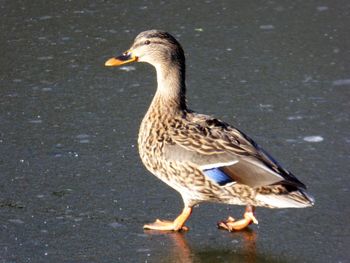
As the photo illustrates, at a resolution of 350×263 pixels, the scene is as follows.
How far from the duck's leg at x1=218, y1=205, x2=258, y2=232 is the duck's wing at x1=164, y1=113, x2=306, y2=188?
8.2 inches

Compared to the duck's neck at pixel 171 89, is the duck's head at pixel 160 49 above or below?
above

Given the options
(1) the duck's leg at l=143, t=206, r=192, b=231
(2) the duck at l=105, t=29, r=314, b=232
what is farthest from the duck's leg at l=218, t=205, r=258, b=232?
(1) the duck's leg at l=143, t=206, r=192, b=231

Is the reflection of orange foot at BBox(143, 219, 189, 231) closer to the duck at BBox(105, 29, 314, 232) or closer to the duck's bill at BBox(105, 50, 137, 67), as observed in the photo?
the duck at BBox(105, 29, 314, 232)

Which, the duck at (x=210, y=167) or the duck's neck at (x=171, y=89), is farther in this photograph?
the duck's neck at (x=171, y=89)

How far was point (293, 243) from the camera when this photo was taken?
4.52 meters

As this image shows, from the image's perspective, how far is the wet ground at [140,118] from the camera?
461 cm

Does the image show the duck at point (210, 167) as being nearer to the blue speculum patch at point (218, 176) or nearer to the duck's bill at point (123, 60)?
the blue speculum patch at point (218, 176)

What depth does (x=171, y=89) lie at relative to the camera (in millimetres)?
5250

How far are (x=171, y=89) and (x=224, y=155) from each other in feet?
2.24

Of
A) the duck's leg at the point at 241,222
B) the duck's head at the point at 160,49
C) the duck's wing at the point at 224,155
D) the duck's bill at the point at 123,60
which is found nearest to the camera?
the duck's wing at the point at 224,155

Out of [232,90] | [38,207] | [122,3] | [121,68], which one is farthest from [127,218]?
[122,3]

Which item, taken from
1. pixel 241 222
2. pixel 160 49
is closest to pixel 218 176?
pixel 241 222

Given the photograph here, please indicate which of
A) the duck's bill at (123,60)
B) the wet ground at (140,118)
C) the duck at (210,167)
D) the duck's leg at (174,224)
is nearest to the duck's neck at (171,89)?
the duck at (210,167)

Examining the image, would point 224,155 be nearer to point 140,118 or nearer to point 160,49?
point 160,49
